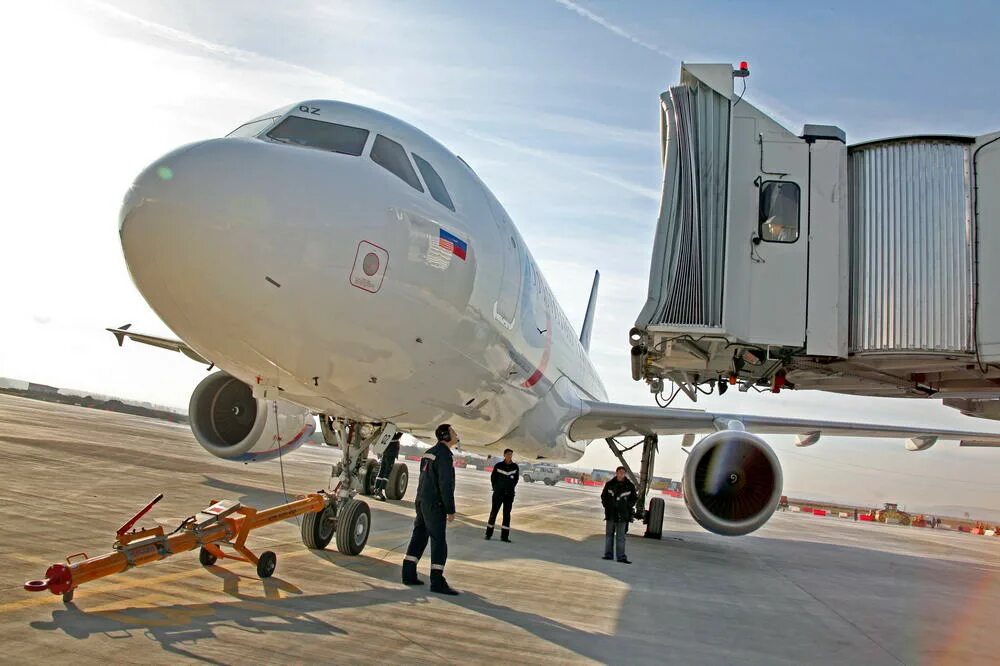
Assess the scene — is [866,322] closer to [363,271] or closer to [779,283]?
[779,283]

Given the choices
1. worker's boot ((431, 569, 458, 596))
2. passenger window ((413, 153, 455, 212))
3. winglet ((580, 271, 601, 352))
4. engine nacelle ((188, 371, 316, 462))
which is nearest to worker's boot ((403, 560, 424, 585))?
worker's boot ((431, 569, 458, 596))

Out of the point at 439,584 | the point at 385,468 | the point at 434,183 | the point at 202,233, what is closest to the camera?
the point at 202,233

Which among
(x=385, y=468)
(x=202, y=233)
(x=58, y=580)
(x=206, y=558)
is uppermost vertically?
(x=202, y=233)

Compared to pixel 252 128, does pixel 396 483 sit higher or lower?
lower

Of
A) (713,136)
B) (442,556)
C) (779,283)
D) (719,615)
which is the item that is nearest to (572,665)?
(442,556)

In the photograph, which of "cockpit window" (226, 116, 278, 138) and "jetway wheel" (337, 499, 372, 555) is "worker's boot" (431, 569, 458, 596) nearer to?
Answer: "jetway wheel" (337, 499, 372, 555)

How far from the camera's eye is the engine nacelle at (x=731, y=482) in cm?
823

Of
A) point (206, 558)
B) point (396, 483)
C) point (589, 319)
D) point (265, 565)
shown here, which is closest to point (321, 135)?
point (265, 565)

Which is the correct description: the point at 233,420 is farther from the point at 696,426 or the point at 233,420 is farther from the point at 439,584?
the point at 696,426

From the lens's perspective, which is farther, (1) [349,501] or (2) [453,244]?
(1) [349,501]

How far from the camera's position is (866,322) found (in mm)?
5211

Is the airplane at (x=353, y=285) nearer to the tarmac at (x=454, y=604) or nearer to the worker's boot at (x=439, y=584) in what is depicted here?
the tarmac at (x=454, y=604)

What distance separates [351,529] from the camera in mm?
6969

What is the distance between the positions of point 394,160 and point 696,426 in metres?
8.72
